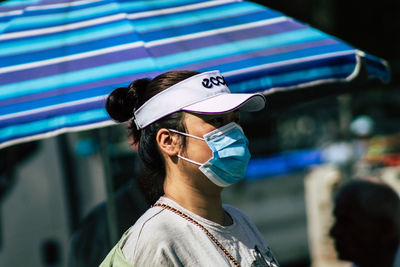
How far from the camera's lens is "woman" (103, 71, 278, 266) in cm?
196

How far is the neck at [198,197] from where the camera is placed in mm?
2059

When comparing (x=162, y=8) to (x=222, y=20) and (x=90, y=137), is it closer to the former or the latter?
(x=222, y=20)

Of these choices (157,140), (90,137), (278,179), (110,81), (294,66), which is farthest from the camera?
(278,179)

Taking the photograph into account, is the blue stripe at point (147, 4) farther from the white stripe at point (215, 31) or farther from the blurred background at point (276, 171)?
the blurred background at point (276, 171)

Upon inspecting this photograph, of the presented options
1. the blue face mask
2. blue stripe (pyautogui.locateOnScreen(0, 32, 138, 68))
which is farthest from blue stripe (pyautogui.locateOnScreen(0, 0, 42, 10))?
the blue face mask

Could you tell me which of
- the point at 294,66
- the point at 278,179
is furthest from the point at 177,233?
the point at 278,179

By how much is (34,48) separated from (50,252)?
3.49 m

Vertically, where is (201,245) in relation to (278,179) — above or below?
above

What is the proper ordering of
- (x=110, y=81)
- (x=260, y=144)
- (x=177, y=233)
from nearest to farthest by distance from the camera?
1. (x=177, y=233)
2. (x=110, y=81)
3. (x=260, y=144)

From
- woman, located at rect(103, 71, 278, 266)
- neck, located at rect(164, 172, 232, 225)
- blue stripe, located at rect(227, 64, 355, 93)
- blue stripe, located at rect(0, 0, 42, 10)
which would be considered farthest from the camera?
blue stripe, located at rect(0, 0, 42, 10)

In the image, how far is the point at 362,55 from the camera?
2885 millimetres

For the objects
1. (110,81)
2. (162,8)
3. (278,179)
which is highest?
(162,8)

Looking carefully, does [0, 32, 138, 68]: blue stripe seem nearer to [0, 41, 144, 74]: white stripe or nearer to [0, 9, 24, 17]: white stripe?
[0, 41, 144, 74]: white stripe

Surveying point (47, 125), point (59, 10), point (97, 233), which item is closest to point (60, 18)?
point (59, 10)
